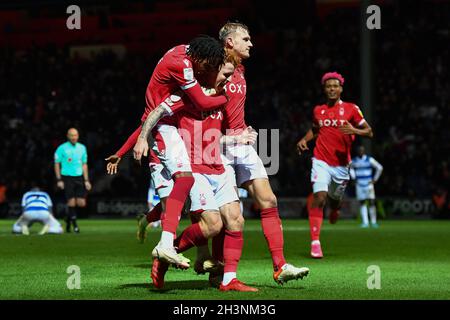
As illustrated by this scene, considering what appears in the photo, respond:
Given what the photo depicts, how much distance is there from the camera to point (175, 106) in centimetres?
814

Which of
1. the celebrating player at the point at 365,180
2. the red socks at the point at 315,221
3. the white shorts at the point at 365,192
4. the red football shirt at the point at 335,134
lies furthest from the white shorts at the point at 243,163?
the white shorts at the point at 365,192

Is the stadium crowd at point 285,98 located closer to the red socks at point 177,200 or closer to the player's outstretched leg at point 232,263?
the player's outstretched leg at point 232,263

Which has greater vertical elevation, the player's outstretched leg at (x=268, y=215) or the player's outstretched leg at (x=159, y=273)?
the player's outstretched leg at (x=268, y=215)

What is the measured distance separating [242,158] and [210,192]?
2.18 ft

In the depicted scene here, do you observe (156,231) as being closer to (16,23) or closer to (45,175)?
(45,175)

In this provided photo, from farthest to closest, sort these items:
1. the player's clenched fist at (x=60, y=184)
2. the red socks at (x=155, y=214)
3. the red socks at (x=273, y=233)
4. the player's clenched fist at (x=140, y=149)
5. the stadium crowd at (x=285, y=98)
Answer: the stadium crowd at (x=285, y=98) < the player's clenched fist at (x=60, y=184) < the red socks at (x=155, y=214) < the red socks at (x=273, y=233) < the player's clenched fist at (x=140, y=149)

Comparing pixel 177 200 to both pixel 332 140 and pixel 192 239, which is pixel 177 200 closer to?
pixel 192 239

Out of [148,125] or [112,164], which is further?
[112,164]

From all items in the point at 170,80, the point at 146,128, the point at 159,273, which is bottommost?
the point at 159,273

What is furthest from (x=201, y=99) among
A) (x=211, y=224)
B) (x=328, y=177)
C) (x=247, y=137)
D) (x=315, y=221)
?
(x=328, y=177)

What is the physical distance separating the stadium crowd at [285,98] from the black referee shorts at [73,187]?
Answer: 9.83 meters

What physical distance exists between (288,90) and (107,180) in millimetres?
7182

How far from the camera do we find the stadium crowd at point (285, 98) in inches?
1152

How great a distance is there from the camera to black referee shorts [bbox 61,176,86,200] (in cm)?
2002
